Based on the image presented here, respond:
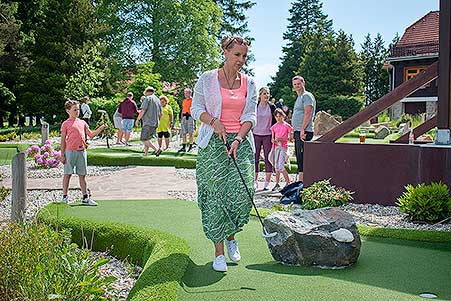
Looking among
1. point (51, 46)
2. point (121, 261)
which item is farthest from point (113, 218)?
point (51, 46)

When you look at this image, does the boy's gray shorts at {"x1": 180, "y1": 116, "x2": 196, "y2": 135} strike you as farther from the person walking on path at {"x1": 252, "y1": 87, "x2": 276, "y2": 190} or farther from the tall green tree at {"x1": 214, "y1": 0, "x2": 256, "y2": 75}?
the tall green tree at {"x1": 214, "y1": 0, "x2": 256, "y2": 75}

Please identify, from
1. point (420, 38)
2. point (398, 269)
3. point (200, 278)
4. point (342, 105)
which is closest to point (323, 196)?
point (398, 269)

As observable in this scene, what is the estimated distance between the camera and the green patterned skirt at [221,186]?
4695 millimetres

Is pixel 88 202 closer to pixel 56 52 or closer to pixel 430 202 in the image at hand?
pixel 430 202

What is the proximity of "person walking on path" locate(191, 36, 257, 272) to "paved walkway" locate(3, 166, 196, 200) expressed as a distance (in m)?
4.42

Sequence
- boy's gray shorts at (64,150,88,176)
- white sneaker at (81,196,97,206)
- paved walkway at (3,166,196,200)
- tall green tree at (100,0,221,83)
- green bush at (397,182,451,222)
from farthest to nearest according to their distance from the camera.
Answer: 1. tall green tree at (100,0,221,83)
2. paved walkway at (3,166,196,200)
3. white sneaker at (81,196,97,206)
4. boy's gray shorts at (64,150,88,176)
5. green bush at (397,182,451,222)

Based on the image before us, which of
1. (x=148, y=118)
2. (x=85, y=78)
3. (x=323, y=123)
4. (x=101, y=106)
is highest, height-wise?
(x=85, y=78)

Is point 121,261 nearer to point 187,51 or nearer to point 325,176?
point 325,176

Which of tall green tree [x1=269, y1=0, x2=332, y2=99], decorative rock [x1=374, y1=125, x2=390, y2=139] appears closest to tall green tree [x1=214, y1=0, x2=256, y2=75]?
tall green tree [x1=269, y1=0, x2=332, y2=99]

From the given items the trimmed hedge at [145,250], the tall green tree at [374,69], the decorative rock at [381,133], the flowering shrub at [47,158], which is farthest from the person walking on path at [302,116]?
the tall green tree at [374,69]

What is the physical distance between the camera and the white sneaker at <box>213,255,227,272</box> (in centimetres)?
465

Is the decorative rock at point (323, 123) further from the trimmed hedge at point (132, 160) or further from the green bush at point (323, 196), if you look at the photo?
the green bush at point (323, 196)

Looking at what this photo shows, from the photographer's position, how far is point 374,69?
190 feet

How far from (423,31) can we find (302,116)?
2906 cm
